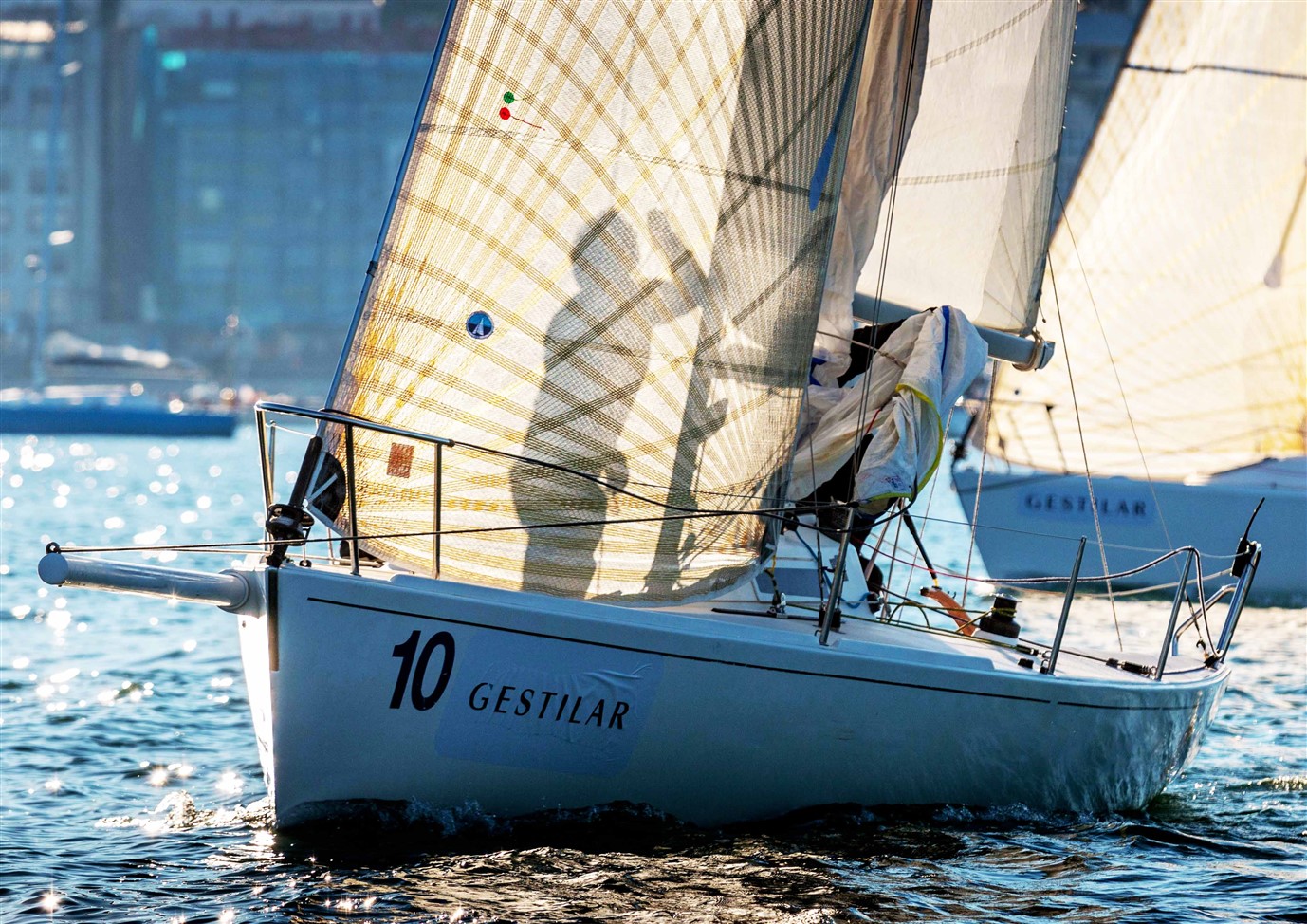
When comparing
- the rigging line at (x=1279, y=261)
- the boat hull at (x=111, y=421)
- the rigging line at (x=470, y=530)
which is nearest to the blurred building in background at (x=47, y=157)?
the boat hull at (x=111, y=421)

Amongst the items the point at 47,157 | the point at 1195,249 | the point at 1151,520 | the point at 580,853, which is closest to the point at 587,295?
the point at 580,853

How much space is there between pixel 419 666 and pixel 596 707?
550 mm

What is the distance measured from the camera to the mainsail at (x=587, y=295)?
488cm

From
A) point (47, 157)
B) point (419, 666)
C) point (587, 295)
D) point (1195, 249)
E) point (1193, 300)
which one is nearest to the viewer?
point (419, 666)

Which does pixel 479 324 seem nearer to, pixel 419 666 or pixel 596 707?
pixel 419 666

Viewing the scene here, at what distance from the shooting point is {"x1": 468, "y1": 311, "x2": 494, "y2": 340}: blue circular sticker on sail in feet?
16.0

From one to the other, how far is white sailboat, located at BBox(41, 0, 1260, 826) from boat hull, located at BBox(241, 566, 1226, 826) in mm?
10

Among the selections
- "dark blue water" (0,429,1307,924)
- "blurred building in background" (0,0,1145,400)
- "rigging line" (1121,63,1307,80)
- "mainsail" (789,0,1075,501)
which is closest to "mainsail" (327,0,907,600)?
"dark blue water" (0,429,1307,924)

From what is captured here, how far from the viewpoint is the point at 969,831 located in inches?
208

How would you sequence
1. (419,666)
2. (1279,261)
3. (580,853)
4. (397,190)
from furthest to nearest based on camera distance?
1. (1279,261)
2. (397,190)
3. (580,853)
4. (419,666)

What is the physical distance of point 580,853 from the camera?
4781 mm

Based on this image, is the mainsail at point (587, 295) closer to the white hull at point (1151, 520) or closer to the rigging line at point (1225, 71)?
the rigging line at point (1225, 71)

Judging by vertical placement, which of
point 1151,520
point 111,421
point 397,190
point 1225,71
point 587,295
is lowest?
point 1151,520

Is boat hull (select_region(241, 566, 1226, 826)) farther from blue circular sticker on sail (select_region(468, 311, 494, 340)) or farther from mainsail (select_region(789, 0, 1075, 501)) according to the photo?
mainsail (select_region(789, 0, 1075, 501))
